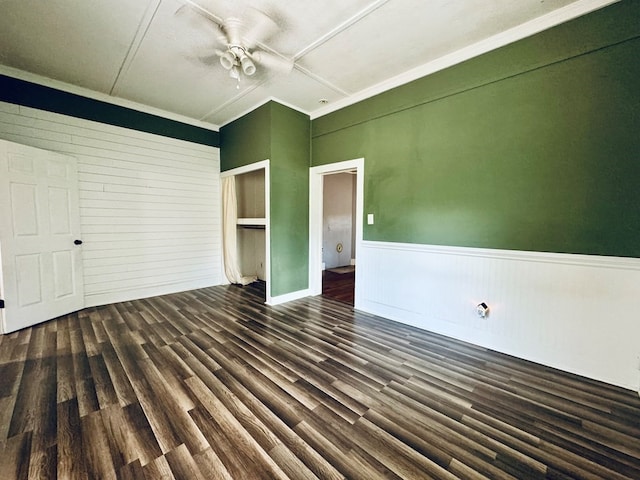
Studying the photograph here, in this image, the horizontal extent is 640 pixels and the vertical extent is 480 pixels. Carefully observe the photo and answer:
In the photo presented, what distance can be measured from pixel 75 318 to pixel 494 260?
509 cm

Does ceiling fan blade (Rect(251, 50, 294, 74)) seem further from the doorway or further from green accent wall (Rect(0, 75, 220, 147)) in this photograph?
the doorway

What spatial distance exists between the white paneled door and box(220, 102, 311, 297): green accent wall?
7.94 feet

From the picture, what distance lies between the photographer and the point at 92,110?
366 centimetres

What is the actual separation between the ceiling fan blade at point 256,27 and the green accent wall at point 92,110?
8.95ft

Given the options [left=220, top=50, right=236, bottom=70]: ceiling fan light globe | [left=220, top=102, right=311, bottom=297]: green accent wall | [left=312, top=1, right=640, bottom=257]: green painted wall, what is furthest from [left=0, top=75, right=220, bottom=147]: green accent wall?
[left=312, top=1, right=640, bottom=257]: green painted wall

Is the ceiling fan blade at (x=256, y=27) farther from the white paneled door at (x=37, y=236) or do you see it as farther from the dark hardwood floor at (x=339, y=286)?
the dark hardwood floor at (x=339, y=286)

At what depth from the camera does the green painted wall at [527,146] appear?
2.00m

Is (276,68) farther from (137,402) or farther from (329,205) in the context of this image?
(329,205)

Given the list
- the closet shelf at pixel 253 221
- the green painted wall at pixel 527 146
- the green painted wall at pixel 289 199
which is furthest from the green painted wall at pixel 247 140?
the green painted wall at pixel 527 146

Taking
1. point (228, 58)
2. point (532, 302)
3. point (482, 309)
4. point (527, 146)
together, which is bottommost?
point (482, 309)

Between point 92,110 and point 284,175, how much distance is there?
2.89 m

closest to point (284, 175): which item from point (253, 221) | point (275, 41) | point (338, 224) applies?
point (253, 221)

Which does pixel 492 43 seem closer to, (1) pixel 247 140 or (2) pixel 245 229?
(1) pixel 247 140

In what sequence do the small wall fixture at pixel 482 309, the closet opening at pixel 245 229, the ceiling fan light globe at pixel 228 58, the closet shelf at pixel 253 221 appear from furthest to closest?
the closet opening at pixel 245 229
the closet shelf at pixel 253 221
the small wall fixture at pixel 482 309
the ceiling fan light globe at pixel 228 58
